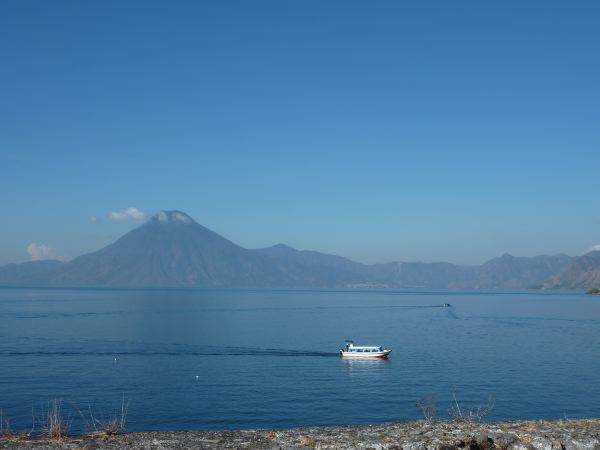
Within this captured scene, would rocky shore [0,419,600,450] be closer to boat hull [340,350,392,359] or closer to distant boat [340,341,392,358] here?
boat hull [340,350,392,359]

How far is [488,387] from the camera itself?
A: 1975 inches

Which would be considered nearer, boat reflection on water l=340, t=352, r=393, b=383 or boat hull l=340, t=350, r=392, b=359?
boat reflection on water l=340, t=352, r=393, b=383

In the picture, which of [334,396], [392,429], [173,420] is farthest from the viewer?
[334,396]

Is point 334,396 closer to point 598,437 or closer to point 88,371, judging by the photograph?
point 88,371

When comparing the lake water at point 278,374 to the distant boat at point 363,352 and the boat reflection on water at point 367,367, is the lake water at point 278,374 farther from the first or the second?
the distant boat at point 363,352

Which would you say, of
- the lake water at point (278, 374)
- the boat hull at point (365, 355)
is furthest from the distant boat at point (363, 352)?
the lake water at point (278, 374)

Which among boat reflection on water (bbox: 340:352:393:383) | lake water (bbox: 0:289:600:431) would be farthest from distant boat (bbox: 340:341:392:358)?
lake water (bbox: 0:289:600:431)

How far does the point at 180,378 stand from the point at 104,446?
1821 inches

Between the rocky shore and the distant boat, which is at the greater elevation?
the rocky shore

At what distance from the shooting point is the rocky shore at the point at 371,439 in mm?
10406

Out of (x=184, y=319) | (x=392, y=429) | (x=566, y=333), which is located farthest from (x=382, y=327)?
(x=392, y=429)

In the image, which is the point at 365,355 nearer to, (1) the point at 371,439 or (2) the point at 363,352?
(2) the point at 363,352

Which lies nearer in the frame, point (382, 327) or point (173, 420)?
point (173, 420)

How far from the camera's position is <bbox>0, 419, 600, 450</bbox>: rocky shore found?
10406 mm
